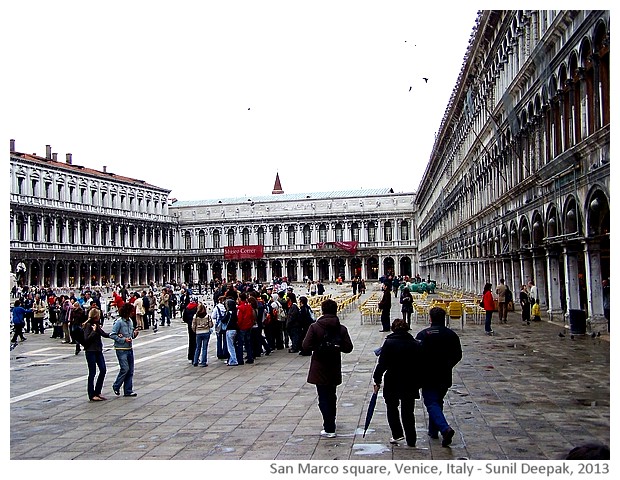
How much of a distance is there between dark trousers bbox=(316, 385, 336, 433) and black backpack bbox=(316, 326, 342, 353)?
44 centimetres

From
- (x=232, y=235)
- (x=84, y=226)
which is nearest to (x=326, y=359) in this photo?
(x=84, y=226)

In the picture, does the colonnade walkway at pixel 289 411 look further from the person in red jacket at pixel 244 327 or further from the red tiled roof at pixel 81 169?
the red tiled roof at pixel 81 169

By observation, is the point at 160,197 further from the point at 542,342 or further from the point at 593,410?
the point at 593,410

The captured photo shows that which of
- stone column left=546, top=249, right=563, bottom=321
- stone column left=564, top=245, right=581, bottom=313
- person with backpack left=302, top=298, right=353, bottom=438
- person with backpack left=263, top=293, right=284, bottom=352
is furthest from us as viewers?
stone column left=546, top=249, right=563, bottom=321

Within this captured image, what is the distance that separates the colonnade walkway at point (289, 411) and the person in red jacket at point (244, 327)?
0.41 meters

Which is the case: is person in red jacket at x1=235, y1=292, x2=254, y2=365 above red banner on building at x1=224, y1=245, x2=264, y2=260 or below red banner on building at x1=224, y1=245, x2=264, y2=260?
below

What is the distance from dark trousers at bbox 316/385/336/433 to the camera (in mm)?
8289

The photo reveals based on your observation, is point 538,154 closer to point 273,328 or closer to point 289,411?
point 273,328

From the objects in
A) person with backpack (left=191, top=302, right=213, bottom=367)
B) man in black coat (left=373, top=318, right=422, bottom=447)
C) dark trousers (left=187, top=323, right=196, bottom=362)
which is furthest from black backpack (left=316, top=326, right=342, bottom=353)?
dark trousers (left=187, top=323, right=196, bottom=362)

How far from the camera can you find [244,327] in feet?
49.9

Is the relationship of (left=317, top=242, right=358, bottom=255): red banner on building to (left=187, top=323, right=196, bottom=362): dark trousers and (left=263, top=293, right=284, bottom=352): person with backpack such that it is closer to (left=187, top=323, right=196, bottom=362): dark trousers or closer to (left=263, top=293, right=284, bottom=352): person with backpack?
(left=263, top=293, right=284, bottom=352): person with backpack

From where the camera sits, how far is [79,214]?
244 ft
